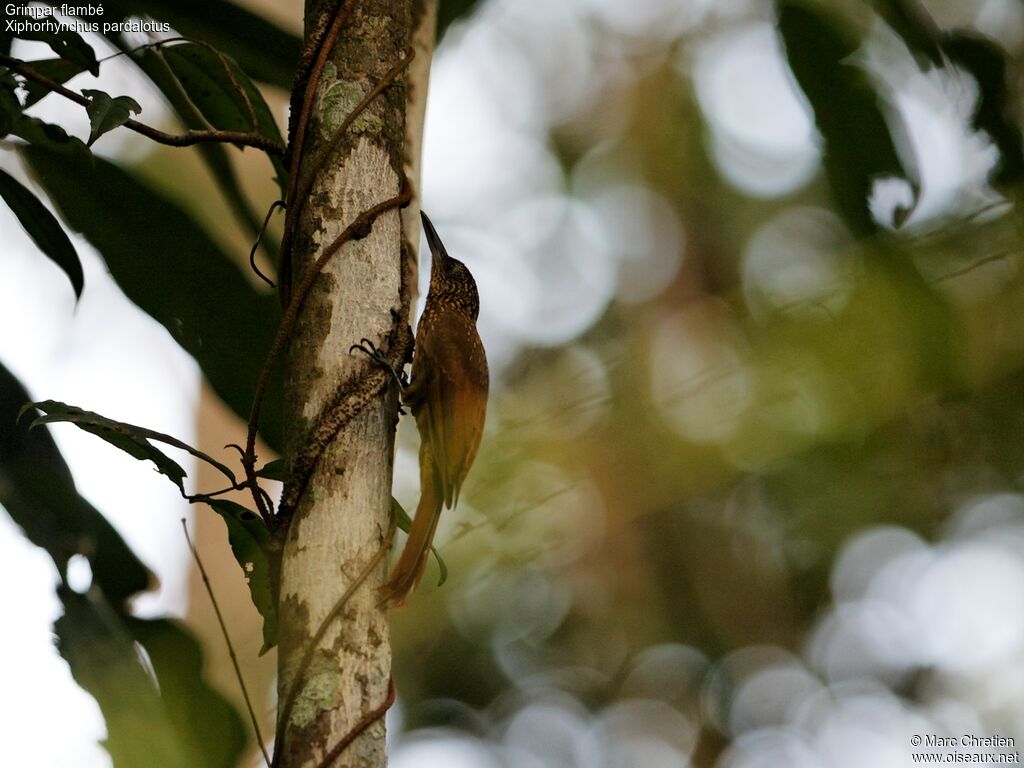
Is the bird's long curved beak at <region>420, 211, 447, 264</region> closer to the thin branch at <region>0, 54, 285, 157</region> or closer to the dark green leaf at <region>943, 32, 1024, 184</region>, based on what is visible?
the thin branch at <region>0, 54, 285, 157</region>

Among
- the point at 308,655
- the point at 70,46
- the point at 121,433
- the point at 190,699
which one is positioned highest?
the point at 70,46

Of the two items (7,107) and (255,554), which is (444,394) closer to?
(255,554)

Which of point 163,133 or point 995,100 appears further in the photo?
point 995,100

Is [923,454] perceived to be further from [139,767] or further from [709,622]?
[139,767]

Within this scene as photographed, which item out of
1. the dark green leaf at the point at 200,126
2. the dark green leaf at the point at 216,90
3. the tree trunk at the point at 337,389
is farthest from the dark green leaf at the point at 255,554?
the dark green leaf at the point at 200,126

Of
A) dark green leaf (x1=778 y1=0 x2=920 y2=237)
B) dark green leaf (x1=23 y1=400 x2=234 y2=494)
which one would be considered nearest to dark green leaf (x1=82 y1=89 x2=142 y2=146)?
dark green leaf (x1=23 y1=400 x2=234 y2=494)

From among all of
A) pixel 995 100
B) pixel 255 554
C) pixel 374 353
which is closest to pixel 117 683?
pixel 255 554

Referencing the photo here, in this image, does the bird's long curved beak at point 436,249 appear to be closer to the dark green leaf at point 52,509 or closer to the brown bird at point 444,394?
the brown bird at point 444,394

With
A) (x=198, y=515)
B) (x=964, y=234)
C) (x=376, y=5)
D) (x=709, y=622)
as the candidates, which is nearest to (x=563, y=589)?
(x=709, y=622)
